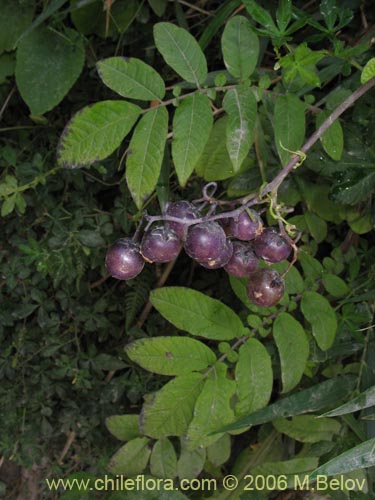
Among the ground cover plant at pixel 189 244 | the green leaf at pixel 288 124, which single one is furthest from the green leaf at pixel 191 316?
the green leaf at pixel 288 124

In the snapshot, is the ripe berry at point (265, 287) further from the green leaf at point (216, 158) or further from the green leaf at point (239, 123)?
the green leaf at point (216, 158)

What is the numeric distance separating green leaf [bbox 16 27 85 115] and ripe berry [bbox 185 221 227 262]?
0.69 m

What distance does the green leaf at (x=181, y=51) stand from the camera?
3.04ft

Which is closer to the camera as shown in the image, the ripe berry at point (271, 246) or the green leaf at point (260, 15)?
the ripe berry at point (271, 246)

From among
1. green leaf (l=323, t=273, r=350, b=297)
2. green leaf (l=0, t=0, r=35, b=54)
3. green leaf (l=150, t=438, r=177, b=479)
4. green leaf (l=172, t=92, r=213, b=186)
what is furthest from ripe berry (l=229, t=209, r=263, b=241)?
green leaf (l=0, t=0, r=35, b=54)

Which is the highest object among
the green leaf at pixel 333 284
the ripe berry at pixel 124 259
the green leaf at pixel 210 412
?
the ripe berry at pixel 124 259

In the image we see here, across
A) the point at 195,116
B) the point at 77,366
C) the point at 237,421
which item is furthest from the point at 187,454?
the point at 195,116

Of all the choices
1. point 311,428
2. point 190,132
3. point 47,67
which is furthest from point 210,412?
point 47,67

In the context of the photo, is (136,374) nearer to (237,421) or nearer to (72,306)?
(72,306)

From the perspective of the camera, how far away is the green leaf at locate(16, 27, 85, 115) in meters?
1.29

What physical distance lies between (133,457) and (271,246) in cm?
62

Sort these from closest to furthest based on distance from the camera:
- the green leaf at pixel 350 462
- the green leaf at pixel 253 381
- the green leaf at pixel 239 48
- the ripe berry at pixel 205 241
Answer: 1. the ripe berry at pixel 205 241
2. the green leaf at pixel 350 462
3. the green leaf at pixel 239 48
4. the green leaf at pixel 253 381

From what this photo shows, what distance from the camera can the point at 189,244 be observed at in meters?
0.74

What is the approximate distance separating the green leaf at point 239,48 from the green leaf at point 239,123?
0.15 feet
